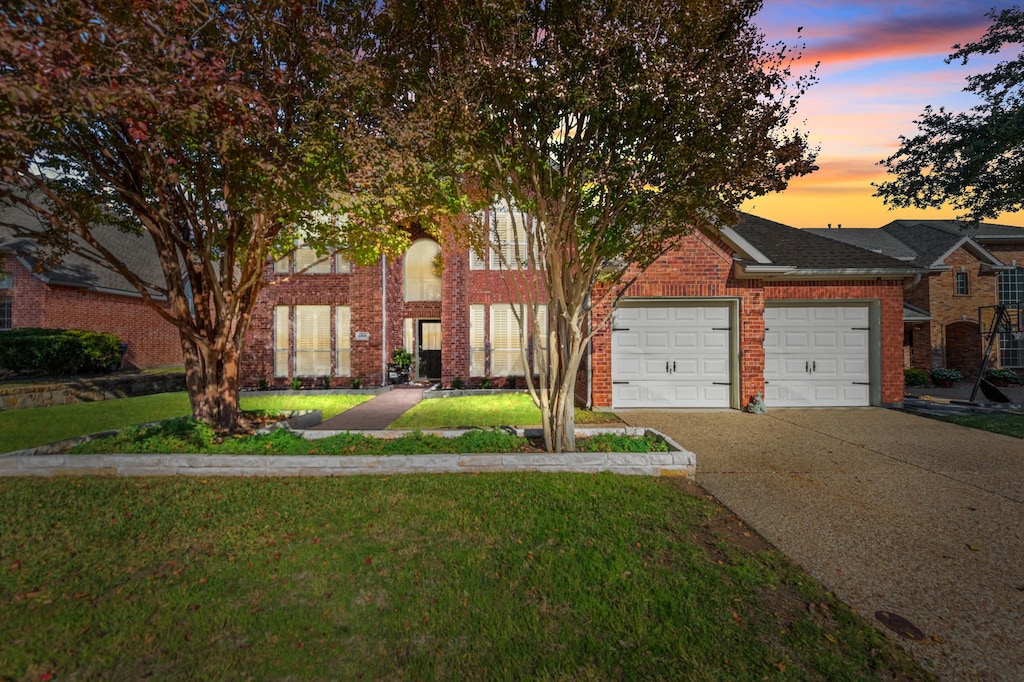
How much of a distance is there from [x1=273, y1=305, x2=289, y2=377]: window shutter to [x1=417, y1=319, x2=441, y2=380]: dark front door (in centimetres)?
482

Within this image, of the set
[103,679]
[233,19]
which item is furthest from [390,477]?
[233,19]

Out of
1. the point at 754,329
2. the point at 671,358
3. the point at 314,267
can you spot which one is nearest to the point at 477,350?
the point at 314,267

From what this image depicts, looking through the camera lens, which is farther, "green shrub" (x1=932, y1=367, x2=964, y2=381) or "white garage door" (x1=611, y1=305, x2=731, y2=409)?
"green shrub" (x1=932, y1=367, x2=964, y2=381)

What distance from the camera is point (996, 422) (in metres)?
9.73

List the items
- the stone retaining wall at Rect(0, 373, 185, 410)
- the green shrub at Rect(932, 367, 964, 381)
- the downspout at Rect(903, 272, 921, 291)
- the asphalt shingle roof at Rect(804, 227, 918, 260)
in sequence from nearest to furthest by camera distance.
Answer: the downspout at Rect(903, 272, 921, 291), the stone retaining wall at Rect(0, 373, 185, 410), the green shrub at Rect(932, 367, 964, 381), the asphalt shingle roof at Rect(804, 227, 918, 260)

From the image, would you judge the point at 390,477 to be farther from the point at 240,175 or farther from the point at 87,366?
the point at 87,366

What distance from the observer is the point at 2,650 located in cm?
270

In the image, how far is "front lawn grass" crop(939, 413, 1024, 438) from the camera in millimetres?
8930

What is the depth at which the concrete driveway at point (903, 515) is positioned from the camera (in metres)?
3.04

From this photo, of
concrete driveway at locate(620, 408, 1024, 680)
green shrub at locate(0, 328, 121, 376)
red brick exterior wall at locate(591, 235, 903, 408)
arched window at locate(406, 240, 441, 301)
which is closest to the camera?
concrete driveway at locate(620, 408, 1024, 680)

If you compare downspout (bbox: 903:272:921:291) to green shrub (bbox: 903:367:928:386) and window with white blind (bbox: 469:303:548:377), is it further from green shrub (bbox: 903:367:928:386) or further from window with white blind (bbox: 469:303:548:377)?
window with white blind (bbox: 469:303:548:377)

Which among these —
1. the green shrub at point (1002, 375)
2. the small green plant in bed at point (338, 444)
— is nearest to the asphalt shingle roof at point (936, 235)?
the green shrub at point (1002, 375)

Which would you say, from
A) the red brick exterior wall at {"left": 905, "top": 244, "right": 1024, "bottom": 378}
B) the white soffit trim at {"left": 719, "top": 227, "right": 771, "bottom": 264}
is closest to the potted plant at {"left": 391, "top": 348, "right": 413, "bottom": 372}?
the white soffit trim at {"left": 719, "top": 227, "right": 771, "bottom": 264}

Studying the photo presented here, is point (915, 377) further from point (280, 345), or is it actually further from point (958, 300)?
point (280, 345)
